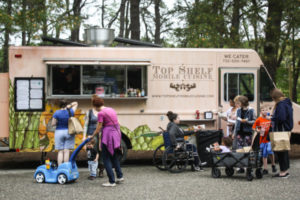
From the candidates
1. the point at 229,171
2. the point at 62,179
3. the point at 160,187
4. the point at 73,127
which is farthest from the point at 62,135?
the point at 229,171

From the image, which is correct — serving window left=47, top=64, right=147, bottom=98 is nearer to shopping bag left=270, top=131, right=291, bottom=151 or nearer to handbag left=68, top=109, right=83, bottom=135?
handbag left=68, top=109, right=83, bottom=135

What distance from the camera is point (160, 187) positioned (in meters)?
8.80

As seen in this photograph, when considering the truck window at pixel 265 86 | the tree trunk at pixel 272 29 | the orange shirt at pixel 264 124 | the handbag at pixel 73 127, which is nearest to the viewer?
the handbag at pixel 73 127

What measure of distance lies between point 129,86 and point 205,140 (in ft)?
7.19

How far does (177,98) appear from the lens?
12.0 meters

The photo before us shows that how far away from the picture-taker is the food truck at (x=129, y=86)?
37.3 feet

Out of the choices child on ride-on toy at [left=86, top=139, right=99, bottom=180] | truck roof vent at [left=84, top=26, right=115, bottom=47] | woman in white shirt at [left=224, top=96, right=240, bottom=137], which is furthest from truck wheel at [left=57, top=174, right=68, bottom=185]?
truck roof vent at [left=84, top=26, right=115, bottom=47]

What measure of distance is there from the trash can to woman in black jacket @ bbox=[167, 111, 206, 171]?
0.54 metres

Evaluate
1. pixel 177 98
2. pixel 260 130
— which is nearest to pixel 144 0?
pixel 177 98

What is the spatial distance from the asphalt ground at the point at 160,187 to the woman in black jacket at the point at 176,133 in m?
0.31

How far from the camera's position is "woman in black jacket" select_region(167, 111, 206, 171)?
423 inches

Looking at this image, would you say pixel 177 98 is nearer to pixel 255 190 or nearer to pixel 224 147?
pixel 224 147

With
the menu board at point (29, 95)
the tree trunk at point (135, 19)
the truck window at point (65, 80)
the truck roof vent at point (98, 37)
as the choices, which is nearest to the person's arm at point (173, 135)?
the truck window at point (65, 80)

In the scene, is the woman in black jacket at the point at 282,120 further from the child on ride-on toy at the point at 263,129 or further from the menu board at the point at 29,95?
the menu board at the point at 29,95
